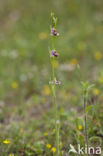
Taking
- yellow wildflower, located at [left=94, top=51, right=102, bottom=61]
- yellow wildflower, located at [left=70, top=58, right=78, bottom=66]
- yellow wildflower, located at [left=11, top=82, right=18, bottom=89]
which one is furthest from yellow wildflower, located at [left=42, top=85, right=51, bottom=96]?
yellow wildflower, located at [left=94, top=51, right=102, bottom=61]

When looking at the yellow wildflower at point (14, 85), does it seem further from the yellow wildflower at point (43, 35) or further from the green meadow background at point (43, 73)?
the yellow wildflower at point (43, 35)

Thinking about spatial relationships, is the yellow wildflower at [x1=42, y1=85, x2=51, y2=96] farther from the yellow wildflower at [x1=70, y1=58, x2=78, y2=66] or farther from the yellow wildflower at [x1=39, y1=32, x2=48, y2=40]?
the yellow wildflower at [x1=39, y1=32, x2=48, y2=40]

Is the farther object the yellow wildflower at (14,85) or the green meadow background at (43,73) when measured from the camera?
the yellow wildflower at (14,85)

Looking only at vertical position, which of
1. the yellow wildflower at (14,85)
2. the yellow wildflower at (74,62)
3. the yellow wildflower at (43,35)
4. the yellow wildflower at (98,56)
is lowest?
the yellow wildflower at (14,85)

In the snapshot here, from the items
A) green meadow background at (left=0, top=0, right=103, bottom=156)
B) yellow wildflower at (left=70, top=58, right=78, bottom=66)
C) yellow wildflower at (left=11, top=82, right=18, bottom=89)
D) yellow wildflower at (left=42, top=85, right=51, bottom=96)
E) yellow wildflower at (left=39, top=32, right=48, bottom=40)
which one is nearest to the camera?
green meadow background at (left=0, top=0, right=103, bottom=156)

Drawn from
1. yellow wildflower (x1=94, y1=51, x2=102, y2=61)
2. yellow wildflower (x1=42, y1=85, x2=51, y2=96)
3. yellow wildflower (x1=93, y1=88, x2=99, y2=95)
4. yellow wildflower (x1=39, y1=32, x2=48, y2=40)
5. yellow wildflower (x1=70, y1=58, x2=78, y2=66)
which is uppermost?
yellow wildflower (x1=39, y1=32, x2=48, y2=40)

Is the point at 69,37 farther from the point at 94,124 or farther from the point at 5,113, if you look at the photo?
the point at 94,124

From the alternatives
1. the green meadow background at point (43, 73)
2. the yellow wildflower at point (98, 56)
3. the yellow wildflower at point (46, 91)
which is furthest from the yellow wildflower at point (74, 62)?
the yellow wildflower at point (46, 91)

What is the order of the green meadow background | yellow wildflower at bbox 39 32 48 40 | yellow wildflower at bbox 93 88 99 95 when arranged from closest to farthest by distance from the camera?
the green meadow background < yellow wildflower at bbox 93 88 99 95 < yellow wildflower at bbox 39 32 48 40

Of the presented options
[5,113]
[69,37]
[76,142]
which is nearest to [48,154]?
[76,142]

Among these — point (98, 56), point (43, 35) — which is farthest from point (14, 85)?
point (43, 35)
